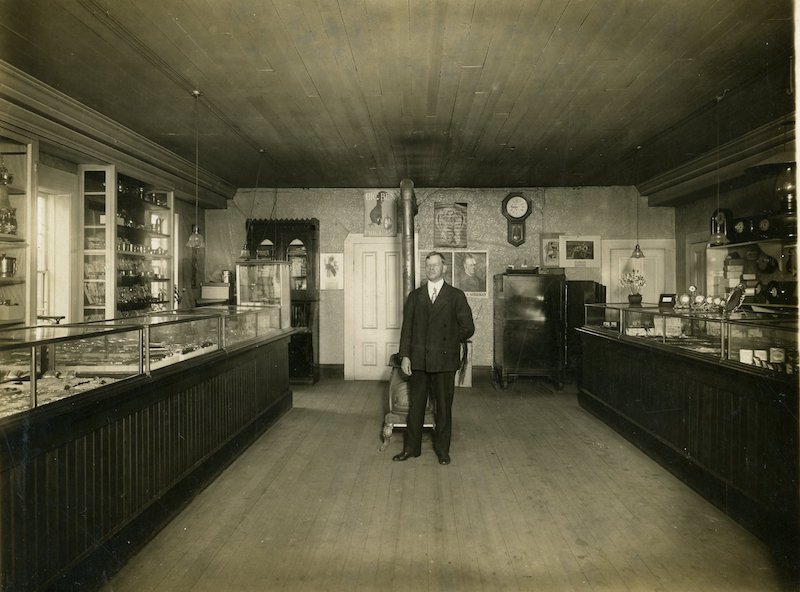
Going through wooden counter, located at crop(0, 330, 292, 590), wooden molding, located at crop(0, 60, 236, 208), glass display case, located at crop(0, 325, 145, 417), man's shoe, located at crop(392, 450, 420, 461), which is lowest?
man's shoe, located at crop(392, 450, 420, 461)

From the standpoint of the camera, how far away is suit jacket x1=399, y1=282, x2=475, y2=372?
14.8 feet

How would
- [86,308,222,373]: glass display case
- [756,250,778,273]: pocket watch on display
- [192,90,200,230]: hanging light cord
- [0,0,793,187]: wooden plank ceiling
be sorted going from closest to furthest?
1. [0,0,793,187]: wooden plank ceiling
2. [86,308,222,373]: glass display case
3. [192,90,200,230]: hanging light cord
4. [756,250,778,273]: pocket watch on display

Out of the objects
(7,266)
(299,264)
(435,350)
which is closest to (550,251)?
(299,264)

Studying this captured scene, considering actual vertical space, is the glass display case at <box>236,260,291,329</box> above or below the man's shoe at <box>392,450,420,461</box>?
above

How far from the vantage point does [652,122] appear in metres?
5.23

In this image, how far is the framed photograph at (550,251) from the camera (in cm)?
849

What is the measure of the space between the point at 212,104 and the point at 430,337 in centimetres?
280

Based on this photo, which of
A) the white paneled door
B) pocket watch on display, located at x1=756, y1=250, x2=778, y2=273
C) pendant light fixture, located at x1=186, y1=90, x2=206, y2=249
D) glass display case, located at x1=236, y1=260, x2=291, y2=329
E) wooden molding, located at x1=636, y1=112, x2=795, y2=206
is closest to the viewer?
pendant light fixture, located at x1=186, y1=90, x2=206, y2=249

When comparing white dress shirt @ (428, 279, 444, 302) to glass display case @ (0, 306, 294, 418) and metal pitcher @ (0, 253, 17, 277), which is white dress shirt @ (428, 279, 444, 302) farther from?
→ metal pitcher @ (0, 253, 17, 277)

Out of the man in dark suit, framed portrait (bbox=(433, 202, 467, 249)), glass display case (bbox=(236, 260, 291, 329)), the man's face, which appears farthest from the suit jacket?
framed portrait (bbox=(433, 202, 467, 249))

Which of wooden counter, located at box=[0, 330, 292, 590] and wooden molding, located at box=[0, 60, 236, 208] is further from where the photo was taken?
wooden molding, located at box=[0, 60, 236, 208]

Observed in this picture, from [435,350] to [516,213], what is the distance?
4.65 meters

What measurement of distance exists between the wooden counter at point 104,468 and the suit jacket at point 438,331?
5.20 feet

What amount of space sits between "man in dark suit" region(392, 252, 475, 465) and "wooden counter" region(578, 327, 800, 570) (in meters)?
1.70
